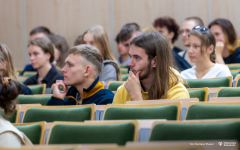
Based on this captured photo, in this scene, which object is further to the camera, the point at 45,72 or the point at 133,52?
the point at 45,72

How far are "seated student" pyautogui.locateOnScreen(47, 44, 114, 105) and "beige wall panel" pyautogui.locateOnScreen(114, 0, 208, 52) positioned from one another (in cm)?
329

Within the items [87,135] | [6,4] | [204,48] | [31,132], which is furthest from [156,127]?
[6,4]

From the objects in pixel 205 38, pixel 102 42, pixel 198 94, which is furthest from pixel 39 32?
pixel 198 94

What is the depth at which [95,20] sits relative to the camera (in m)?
6.04

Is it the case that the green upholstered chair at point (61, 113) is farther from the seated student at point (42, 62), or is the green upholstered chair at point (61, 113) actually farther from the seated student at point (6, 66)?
the seated student at point (42, 62)

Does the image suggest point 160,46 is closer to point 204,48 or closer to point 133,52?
point 133,52

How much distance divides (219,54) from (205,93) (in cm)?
203

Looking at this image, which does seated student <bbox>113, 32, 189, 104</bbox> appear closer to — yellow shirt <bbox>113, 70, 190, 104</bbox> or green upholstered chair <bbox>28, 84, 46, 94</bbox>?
yellow shirt <bbox>113, 70, 190, 104</bbox>

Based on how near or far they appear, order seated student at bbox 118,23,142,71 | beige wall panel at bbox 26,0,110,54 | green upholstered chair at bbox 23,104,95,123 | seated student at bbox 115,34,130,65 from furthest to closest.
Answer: beige wall panel at bbox 26,0,110,54, seated student at bbox 115,34,130,65, seated student at bbox 118,23,142,71, green upholstered chair at bbox 23,104,95,123

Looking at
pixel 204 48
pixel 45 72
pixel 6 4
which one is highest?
pixel 6 4

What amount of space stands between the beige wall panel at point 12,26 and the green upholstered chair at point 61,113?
4.33m

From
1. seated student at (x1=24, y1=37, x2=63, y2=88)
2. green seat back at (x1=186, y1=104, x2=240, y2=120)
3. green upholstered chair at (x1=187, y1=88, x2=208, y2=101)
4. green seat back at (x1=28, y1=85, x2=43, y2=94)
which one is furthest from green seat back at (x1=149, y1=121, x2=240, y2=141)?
seated student at (x1=24, y1=37, x2=63, y2=88)

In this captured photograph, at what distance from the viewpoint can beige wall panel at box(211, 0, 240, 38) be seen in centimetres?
537

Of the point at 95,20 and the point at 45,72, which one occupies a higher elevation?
the point at 95,20
